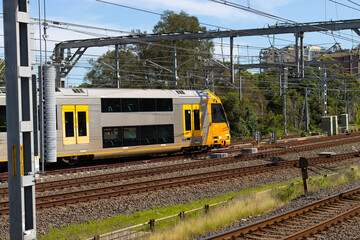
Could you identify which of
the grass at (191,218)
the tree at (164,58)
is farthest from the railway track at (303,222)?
the tree at (164,58)

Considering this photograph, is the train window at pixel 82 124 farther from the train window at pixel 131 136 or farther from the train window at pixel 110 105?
the train window at pixel 131 136

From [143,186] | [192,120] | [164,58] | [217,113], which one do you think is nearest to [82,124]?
[143,186]

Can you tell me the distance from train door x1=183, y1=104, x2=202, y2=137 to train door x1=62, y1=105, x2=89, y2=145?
6167mm

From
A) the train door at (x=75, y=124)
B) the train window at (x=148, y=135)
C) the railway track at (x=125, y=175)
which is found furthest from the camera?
the train window at (x=148, y=135)

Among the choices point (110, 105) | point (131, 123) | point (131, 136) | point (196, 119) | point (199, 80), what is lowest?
point (131, 136)

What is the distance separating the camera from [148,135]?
2295 cm

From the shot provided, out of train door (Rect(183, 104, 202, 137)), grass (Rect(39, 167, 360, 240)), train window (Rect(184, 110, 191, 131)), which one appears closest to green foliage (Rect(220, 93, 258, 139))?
train door (Rect(183, 104, 202, 137))

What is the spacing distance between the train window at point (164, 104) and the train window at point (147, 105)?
0.90ft

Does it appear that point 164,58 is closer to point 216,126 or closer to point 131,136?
point 216,126

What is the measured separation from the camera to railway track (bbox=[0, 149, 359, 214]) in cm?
1338

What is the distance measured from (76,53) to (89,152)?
12.8 meters

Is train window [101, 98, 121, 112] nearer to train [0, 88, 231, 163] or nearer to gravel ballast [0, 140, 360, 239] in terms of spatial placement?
train [0, 88, 231, 163]

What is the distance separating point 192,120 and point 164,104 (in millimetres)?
2094

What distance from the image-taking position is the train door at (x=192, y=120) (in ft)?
80.6
